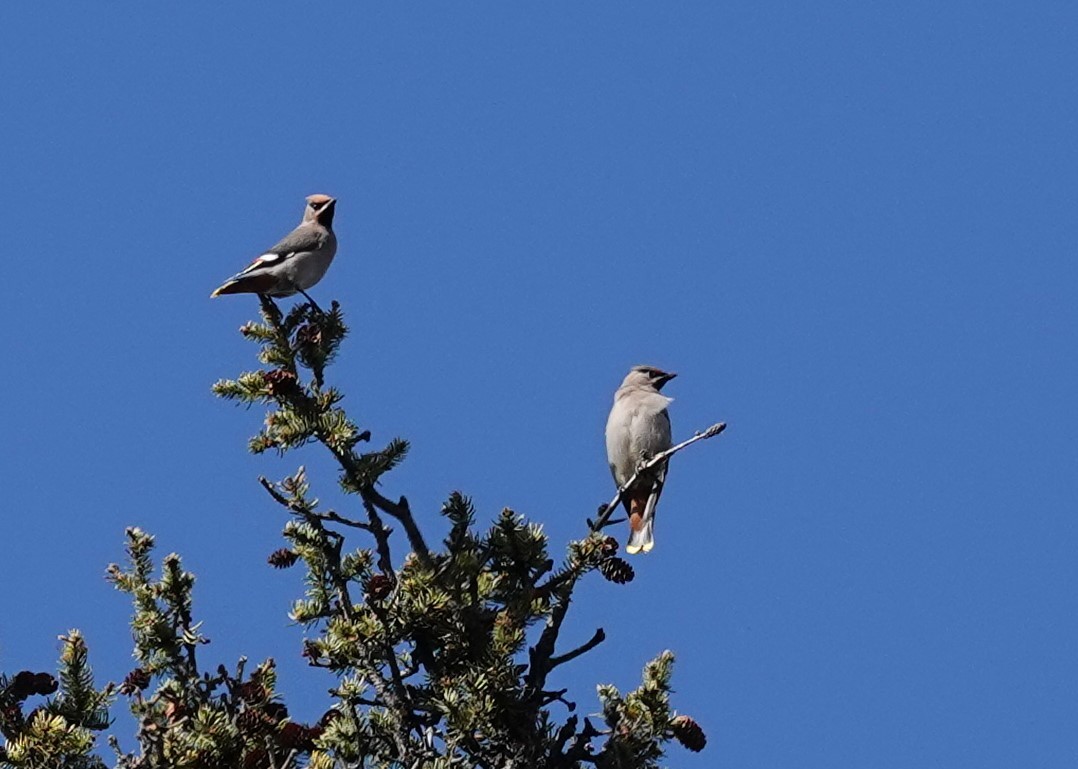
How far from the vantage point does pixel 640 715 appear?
5008 millimetres

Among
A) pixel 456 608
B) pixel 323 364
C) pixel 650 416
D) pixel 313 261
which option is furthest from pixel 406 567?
pixel 650 416

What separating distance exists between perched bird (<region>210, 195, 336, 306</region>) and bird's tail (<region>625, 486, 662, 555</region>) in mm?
1783

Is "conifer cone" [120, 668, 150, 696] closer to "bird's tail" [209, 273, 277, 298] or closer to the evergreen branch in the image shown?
the evergreen branch

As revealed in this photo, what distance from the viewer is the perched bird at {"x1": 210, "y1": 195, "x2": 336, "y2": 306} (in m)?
7.21

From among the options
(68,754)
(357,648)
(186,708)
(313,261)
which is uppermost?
(313,261)

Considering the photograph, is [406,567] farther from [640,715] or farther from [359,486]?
[640,715]

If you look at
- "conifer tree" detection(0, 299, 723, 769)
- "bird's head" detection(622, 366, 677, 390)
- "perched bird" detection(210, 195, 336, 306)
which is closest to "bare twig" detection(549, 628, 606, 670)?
"conifer tree" detection(0, 299, 723, 769)

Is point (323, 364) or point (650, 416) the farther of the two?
point (650, 416)

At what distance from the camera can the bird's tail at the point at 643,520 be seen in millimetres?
7723

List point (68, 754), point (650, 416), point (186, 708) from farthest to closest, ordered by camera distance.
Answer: point (650, 416) < point (186, 708) < point (68, 754)

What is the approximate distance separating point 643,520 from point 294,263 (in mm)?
1938

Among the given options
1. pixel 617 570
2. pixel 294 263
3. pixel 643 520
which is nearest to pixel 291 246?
pixel 294 263

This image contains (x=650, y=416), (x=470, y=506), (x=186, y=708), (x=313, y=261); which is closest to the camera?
(x=186, y=708)

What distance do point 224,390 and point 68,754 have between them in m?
1.31
